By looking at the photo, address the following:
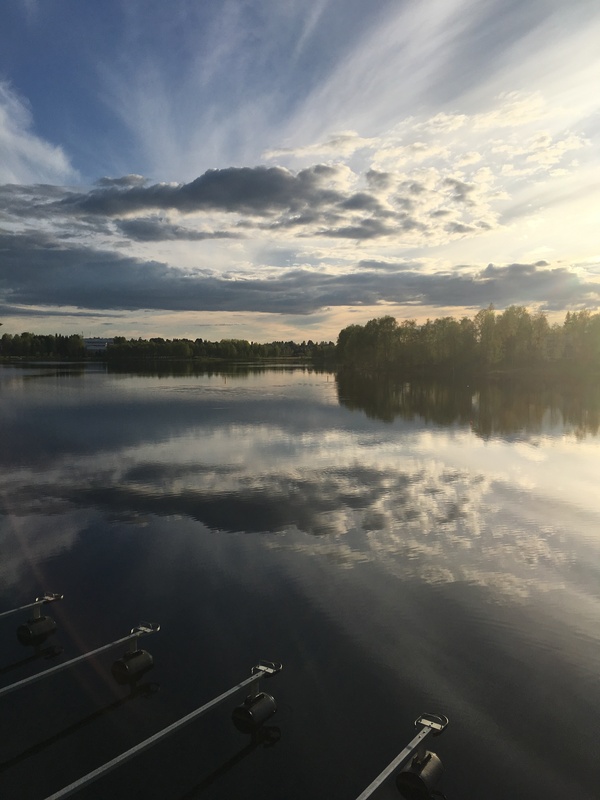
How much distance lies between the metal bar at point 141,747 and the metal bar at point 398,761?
138 inches

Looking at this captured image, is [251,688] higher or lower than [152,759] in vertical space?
higher

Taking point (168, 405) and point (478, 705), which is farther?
point (168, 405)

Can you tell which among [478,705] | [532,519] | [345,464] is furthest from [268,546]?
[345,464]

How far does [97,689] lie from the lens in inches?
540

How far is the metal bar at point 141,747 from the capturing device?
33.1 feet

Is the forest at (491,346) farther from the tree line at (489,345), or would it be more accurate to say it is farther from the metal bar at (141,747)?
the metal bar at (141,747)

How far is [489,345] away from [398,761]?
537 ft

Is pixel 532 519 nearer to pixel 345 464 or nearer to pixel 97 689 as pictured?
pixel 345 464

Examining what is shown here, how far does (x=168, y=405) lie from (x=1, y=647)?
60.9m

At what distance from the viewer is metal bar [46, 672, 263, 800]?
10.1m

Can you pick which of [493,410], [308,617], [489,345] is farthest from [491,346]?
[308,617]

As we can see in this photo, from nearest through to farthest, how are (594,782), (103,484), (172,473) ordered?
(594,782)
(103,484)
(172,473)

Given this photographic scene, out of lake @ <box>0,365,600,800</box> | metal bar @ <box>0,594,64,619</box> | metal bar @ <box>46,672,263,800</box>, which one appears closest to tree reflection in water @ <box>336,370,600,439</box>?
lake @ <box>0,365,600,800</box>

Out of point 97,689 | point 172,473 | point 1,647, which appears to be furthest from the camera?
point 172,473
